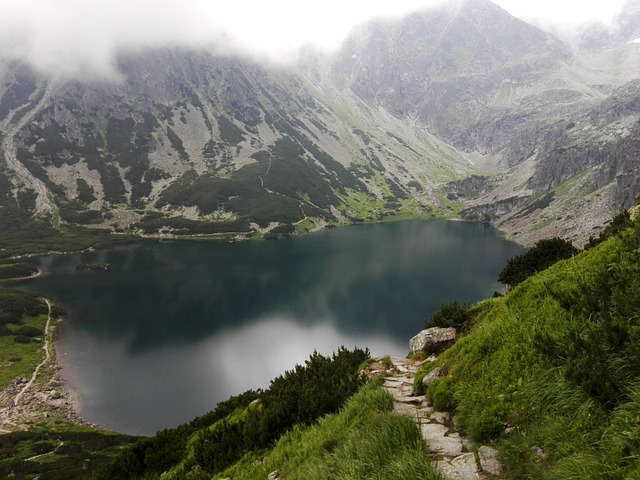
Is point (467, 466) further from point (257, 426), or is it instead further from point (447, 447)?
point (257, 426)

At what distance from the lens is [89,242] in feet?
522

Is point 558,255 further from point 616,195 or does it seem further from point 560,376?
point 616,195

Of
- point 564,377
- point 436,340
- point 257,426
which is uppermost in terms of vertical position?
point 564,377

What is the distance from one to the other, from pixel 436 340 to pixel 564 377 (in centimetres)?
939

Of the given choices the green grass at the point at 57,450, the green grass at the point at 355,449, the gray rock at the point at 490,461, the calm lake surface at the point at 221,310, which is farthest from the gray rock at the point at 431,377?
the calm lake surface at the point at 221,310

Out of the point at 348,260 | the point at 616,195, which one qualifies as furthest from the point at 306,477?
the point at 616,195

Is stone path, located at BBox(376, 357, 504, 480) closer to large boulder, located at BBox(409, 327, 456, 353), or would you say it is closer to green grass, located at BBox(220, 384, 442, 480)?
green grass, located at BBox(220, 384, 442, 480)

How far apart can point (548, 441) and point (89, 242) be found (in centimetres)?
18321

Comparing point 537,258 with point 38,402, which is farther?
point 38,402

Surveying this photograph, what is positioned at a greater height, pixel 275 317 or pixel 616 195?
pixel 616 195

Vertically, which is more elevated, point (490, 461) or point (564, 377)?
point (564, 377)

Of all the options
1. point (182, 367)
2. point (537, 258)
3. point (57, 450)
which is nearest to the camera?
point (537, 258)

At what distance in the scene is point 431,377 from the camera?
10.9 metres

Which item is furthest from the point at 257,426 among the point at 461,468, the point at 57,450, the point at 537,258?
the point at 57,450
